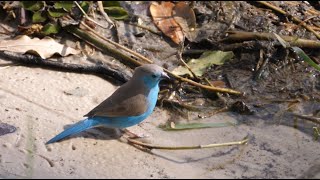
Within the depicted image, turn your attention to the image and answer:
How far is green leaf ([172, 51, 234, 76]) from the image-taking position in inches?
233

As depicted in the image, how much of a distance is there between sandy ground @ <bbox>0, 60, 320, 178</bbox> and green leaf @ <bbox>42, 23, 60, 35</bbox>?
718mm

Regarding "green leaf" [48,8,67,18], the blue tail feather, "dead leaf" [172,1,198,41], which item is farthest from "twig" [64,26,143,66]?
the blue tail feather

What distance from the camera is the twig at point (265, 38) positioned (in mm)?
6223

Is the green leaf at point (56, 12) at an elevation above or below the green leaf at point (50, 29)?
above

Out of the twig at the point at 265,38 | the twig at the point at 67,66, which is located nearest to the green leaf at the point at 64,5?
the twig at the point at 67,66

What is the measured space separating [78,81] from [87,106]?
41cm

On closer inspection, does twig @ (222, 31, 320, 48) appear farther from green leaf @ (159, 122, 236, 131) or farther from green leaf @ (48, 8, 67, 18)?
green leaf @ (48, 8, 67, 18)

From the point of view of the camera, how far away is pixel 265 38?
20.7ft

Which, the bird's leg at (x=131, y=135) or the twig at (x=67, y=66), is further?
the twig at (x=67, y=66)

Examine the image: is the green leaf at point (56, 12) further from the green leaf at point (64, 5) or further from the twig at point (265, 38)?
the twig at point (265, 38)

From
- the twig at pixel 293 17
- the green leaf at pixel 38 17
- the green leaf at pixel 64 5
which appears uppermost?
the twig at pixel 293 17

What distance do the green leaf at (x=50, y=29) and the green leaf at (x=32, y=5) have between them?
27 cm

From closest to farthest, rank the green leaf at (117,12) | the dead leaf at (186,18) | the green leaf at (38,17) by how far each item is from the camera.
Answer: the green leaf at (38,17) → the dead leaf at (186,18) → the green leaf at (117,12)

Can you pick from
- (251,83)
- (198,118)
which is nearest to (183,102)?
(198,118)
